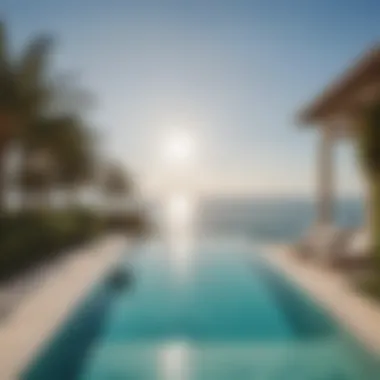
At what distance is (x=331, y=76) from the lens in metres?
7.10

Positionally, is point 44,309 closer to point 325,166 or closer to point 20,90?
point 20,90

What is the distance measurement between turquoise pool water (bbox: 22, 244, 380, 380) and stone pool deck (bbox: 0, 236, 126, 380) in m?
0.11

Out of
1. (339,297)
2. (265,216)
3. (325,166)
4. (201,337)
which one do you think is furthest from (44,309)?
(265,216)

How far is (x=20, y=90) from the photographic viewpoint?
28.6 ft

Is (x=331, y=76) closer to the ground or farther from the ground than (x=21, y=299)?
farther from the ground

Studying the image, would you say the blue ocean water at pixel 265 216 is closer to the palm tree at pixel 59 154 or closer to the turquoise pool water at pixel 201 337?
the turquoise pool water at pixel 201 337

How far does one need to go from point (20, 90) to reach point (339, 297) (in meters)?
4.87

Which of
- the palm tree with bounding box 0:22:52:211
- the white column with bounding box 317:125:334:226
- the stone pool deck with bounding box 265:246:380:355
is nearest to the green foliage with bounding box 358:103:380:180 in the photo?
the stone pool deck with bounding box 265:246:380:355

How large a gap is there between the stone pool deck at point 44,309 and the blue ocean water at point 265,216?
1.85 m

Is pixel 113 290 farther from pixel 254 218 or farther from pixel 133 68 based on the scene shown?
pixel 254 218

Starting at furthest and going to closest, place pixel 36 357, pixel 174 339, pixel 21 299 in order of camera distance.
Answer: pixel 21 299 < pixel 174 339 < pixel 36 357

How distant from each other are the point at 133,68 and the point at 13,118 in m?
2.20

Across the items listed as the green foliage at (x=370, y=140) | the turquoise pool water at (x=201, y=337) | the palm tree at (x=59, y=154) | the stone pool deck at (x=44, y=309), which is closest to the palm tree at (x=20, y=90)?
the palm tree at (x=59, y=154)

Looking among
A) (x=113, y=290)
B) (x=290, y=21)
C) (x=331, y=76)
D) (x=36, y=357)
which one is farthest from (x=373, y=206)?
(x=36, y=357)
